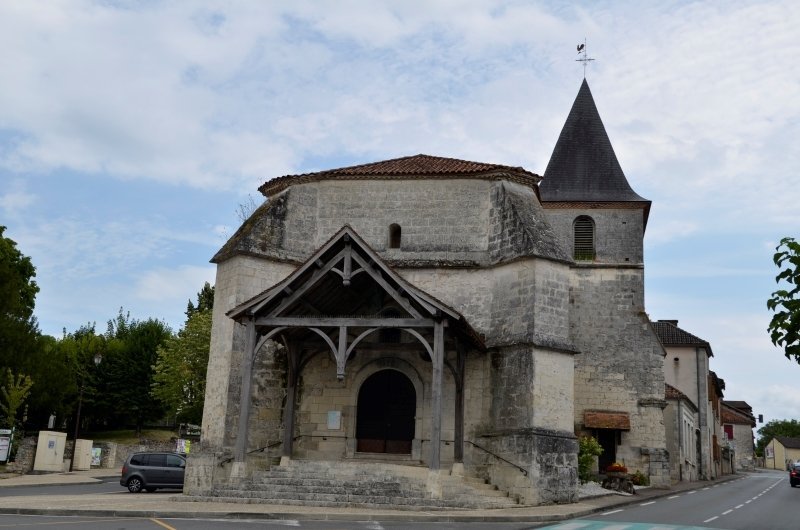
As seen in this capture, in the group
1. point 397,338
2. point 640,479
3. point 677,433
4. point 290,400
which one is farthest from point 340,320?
point 677,433

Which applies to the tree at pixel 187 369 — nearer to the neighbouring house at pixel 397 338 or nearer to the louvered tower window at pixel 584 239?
the neighbouring house at pixel 397 338

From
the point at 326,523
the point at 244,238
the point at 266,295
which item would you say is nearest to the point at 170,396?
the point at 244,238

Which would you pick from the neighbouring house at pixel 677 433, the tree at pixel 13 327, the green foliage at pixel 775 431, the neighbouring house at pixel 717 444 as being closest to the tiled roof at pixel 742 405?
the green foliage at pixel 775 431

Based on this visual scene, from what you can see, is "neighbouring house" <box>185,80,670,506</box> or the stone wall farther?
the stone wall

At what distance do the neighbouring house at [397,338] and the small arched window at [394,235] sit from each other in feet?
0.14

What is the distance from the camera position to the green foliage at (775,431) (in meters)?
122

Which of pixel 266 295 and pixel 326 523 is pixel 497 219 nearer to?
pixel 266 295

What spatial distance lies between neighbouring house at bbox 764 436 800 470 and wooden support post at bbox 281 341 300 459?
90.3 meters

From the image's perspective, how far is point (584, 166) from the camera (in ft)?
97.6

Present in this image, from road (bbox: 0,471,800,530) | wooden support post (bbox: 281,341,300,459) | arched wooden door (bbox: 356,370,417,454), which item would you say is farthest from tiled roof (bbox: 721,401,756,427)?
wooden support post (bbox: 281,341,300,459)

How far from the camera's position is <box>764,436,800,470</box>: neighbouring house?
9488cm

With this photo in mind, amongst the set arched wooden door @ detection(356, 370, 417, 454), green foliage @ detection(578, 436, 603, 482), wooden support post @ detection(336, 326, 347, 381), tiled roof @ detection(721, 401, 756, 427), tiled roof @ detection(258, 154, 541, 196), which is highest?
tiled roof @ detection(258, 154, 541, 196)

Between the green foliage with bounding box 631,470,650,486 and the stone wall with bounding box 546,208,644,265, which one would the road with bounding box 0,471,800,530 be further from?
the stone wall with bounding box 546,208,644,265

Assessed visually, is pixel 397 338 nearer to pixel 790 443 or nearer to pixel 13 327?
pixel 13 327
